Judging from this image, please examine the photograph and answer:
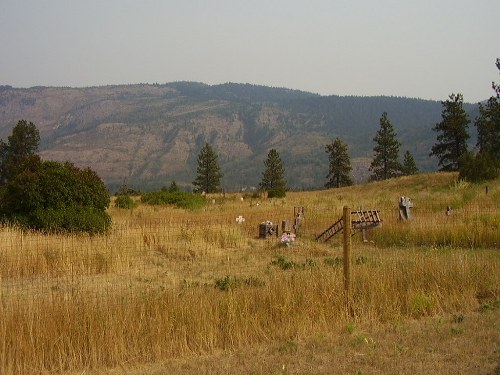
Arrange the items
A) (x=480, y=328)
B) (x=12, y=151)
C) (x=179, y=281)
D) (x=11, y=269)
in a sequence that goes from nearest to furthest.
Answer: (x=480, y=328) < (x=179, y=281) < (x=11, y=269) < (x=12, y=151)

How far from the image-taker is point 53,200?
574 inches

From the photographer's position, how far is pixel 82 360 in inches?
238

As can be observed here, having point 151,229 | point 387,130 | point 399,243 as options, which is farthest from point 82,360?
point 387,130

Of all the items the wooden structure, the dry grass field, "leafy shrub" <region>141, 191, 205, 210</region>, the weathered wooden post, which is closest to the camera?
the dry grass field

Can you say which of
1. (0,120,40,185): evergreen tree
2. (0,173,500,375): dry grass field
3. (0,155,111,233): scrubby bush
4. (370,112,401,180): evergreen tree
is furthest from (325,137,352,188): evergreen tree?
(0,173,500,375): dry grass field

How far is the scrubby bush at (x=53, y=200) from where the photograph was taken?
1408 cm

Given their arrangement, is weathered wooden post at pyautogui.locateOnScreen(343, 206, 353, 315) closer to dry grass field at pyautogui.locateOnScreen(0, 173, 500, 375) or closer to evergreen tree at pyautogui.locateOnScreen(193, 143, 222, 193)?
dry grass field at pyautogui.locateOnScreen(0, 173, 500, 375)

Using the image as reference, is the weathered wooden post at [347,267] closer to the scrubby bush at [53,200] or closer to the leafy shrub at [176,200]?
the scrubby bush at [53,200]

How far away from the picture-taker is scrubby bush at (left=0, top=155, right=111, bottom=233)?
1408 cm

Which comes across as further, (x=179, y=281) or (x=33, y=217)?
(x=33, y=217)

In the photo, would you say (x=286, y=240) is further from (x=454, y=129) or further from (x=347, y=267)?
(x=454, y=129)

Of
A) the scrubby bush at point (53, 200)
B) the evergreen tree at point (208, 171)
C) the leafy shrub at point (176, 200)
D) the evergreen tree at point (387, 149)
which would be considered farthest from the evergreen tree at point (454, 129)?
the scrubby bush at point (53, 200)

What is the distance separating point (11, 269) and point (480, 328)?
8155 mm

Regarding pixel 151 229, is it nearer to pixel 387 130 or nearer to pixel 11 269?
pixel 11 269
